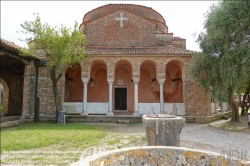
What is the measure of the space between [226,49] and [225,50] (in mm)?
72

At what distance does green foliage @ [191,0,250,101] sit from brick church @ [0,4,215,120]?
64.1 inches

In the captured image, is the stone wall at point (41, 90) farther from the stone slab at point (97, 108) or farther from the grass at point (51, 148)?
the grass at point (51, 148)

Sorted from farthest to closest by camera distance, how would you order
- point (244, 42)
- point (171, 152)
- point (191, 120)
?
point (191, 120)
point (244, 42)
point (171, 152)

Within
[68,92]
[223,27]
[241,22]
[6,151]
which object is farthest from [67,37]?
[241,22]

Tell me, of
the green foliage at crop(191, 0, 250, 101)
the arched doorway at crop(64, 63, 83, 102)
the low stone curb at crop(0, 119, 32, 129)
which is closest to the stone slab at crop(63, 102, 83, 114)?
the low stone curb at crop(0, 119, 32, 129)

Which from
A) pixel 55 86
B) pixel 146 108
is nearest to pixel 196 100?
pixel 146 108

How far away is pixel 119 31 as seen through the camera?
615 inches

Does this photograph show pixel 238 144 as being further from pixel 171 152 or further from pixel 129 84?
pixel 129 84

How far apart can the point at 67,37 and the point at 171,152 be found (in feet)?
34.0

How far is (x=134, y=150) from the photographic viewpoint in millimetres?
2068

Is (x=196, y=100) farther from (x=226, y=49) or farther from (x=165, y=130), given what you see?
(x=165, y=130)

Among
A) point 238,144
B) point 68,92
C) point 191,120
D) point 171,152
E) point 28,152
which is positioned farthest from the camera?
point 68,92

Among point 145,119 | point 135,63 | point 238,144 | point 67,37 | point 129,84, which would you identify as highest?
point 67,37

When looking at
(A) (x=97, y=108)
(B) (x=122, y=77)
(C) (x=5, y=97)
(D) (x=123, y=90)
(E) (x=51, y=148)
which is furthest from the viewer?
(B) (x=122, y=77)
